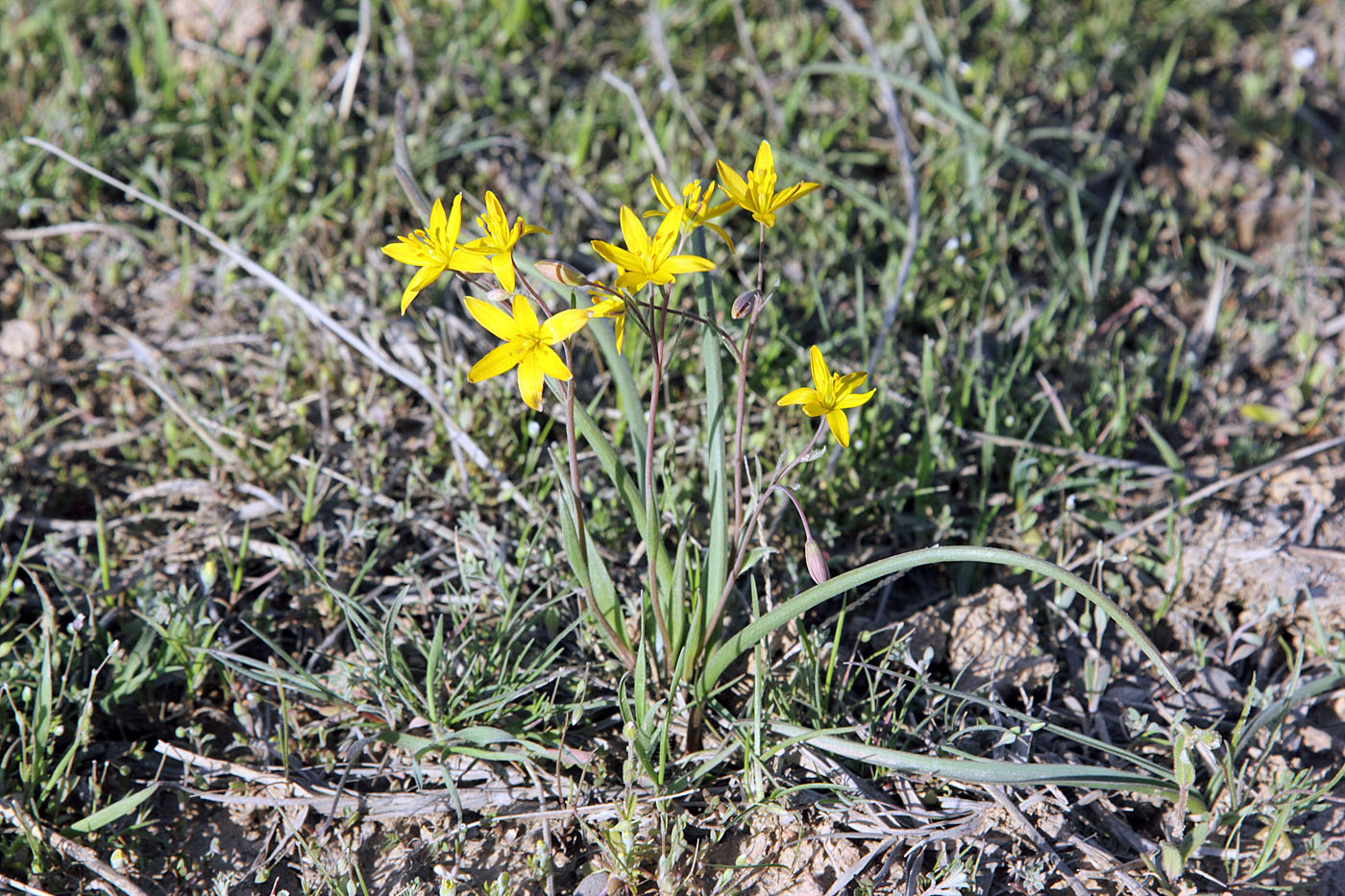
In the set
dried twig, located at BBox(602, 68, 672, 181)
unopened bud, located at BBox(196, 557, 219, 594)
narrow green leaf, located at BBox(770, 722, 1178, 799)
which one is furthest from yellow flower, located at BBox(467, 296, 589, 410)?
dried twig, located at BBox(602, 68, 672, 181)

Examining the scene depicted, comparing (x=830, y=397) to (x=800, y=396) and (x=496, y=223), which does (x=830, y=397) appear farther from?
(x=496, y=223)

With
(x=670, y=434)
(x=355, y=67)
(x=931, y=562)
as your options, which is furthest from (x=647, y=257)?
(x=355, y=67)

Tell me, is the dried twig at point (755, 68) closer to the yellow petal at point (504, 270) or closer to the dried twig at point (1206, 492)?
the dried twig at point (1206, 492)

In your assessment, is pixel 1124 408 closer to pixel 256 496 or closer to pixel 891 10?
pixel 891 10

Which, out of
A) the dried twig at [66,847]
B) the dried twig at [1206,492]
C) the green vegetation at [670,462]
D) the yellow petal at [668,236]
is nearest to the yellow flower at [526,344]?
the yellow petal at [668,236]

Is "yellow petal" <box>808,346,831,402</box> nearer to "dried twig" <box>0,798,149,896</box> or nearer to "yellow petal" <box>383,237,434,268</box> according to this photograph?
"yellow petal" <box>383,237,434,268</box>
